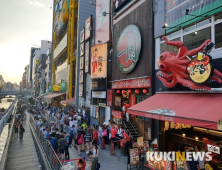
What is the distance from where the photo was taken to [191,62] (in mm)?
8172

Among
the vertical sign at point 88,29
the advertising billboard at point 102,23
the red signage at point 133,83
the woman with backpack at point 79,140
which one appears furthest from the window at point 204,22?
the vertical sign at point 88,29

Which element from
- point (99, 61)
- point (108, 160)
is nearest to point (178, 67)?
point (108, 160)

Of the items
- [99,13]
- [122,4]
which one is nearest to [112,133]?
[122,4]

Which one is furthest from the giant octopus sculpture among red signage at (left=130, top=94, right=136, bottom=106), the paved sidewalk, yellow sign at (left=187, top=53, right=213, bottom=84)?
red signage at (left=130, top=94, right=136, bottom=106)

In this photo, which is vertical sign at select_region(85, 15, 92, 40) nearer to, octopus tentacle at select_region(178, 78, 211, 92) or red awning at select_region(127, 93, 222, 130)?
red awning at select_region(127, 93, 222, 130)

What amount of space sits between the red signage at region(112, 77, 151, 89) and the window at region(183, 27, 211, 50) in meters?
3.36

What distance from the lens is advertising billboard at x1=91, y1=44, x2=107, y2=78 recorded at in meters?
19.4

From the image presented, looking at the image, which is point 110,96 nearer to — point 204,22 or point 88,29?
point 204,22

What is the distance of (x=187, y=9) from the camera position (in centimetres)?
935

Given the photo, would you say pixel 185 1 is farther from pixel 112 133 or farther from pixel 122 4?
pixel 112 133

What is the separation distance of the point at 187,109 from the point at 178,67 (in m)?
2.43

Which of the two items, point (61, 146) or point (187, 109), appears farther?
point (61, 146)

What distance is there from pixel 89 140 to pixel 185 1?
32.3ft

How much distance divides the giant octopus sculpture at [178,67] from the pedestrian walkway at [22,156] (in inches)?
443
